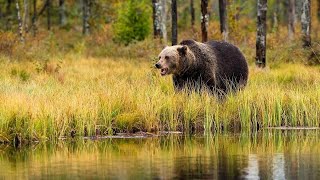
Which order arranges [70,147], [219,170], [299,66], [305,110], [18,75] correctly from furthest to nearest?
[299,66]
[18,75]
[305,110]
[70,147]
[219,170]

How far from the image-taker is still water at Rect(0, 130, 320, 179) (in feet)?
35.5

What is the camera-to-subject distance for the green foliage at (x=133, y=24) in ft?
123

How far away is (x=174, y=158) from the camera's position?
12.3m

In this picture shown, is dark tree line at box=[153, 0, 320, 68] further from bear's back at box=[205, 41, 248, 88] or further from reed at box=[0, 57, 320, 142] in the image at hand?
reed at box=[0, 57, 320, 142]

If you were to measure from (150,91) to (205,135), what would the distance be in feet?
7.68

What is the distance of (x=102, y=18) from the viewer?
174 feet

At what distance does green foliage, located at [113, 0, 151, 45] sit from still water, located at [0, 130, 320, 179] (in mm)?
22677

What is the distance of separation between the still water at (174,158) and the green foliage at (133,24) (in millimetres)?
22677

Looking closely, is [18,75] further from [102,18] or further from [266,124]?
[102,18]

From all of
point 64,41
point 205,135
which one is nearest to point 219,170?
point 205,135

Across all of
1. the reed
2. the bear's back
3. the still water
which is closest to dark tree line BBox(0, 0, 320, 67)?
the bear's back

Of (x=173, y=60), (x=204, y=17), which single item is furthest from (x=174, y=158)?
(x=204, y=17)

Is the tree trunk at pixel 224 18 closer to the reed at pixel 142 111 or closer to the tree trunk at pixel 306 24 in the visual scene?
the tree trunk at pixel 306 24

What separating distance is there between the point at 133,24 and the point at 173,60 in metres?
21.4
